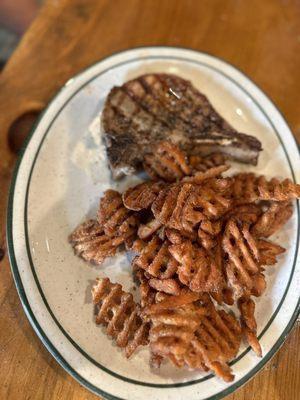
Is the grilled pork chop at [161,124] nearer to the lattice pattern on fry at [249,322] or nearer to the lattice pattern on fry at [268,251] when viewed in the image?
the lattice pattern on fry at [268,251]

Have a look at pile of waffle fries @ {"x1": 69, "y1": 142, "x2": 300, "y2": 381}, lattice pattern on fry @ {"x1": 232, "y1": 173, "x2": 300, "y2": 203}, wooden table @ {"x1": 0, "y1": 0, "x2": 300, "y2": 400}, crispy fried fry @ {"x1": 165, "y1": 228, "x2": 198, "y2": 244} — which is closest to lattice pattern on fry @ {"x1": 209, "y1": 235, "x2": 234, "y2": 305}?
pile of waffle fries @ {"x1": 69, "y1": 142, "x2": 300, "y2": 381}

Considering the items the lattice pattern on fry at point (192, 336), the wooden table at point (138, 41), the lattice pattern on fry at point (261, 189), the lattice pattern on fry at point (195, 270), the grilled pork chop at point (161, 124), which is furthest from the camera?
the wooden table at point (138, 41)

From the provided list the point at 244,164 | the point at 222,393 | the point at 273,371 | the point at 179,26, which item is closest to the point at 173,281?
the point at 222,393

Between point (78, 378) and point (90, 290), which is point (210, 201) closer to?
point (90, 290)

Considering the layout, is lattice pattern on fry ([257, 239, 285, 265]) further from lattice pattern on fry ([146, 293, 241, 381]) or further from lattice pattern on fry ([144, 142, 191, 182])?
lattice pattern on fry ([144, 142, 191, 182])

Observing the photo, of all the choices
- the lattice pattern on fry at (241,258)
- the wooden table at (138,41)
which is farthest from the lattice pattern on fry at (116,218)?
the wooden table at (138,41)

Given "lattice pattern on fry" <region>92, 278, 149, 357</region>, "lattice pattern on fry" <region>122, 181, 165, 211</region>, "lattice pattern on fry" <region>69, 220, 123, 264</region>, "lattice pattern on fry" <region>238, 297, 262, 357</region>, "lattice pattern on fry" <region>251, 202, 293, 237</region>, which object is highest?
"lattice pattern on fry" <region>251, 202, 293, 237</region>

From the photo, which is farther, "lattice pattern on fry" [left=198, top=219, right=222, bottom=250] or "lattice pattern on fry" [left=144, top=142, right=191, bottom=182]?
"lattice pattern on fry" [left=144, top=142, right=191, bottom=182]
